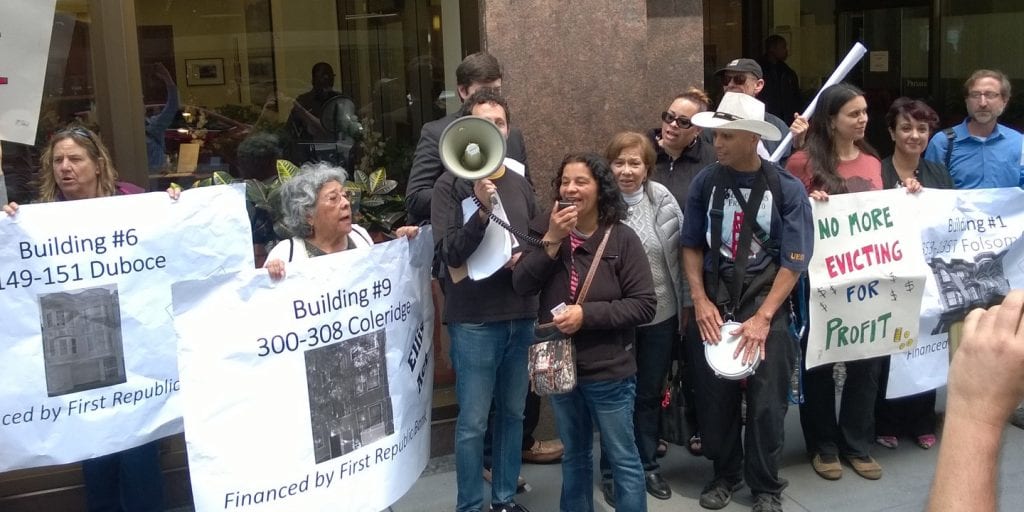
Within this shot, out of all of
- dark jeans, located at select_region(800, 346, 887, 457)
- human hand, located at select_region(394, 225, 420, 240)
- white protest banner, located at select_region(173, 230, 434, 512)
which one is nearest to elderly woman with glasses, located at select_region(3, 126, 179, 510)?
white protest banner, located at select_region(173, 230, 434, 512)

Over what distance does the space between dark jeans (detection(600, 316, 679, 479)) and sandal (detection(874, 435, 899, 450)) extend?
1.55 m

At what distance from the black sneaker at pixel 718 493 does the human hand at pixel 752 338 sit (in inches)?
31.4

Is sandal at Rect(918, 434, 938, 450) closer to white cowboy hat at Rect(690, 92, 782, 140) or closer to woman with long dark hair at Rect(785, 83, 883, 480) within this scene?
woman with long dark hair at Rect(785, 83, 883, 480)

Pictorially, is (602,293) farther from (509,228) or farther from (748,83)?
(748,83)

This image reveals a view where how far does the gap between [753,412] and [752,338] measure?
1.31ft

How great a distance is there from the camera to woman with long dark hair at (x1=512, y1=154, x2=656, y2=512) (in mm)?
4230

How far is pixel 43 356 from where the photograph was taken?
13.6 ft

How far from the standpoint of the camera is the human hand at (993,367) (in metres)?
1.39

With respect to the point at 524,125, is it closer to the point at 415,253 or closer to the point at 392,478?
the point at 415,253

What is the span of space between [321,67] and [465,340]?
2.41 meters

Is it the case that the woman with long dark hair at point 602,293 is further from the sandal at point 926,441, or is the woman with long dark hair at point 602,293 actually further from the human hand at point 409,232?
the sandal at point 926,441

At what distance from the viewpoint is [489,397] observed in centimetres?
451

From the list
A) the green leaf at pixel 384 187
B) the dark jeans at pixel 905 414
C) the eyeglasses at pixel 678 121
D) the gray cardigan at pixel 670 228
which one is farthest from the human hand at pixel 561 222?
the dark jeans at pixel 905 414

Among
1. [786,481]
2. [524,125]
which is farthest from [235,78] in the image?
[786,481]
